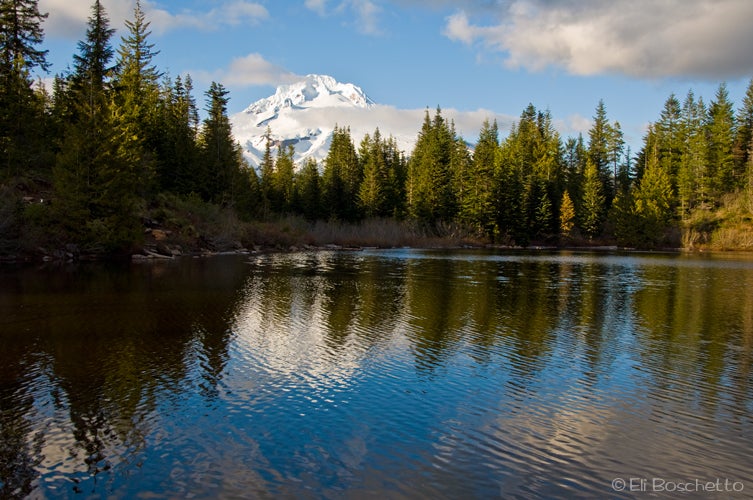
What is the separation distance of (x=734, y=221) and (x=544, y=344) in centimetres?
7733

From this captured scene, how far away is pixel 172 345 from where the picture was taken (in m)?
13.0

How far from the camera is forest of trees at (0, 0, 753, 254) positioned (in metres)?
36.8

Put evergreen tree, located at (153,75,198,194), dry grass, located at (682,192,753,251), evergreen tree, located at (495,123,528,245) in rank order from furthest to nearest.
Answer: evergreen tree, located at (495,123,528,245)
dry grass, located at (682,192,753,251)
evergreen tree, located at (153,75,198,194)

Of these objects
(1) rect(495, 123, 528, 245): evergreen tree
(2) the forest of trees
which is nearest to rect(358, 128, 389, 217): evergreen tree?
(2) the forest of trees

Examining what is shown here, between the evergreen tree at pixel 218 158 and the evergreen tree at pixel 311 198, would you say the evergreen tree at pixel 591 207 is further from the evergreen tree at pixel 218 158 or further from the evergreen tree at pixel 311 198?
the evergreen tree at pixel 218 158

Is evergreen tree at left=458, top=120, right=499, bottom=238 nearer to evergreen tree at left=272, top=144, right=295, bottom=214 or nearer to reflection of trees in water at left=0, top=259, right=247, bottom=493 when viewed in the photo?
evergreen tree at left=272, top=144, right=295, bottom=214

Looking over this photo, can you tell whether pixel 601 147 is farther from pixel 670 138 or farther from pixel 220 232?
pixel 220 232

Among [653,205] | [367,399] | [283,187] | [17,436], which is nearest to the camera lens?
[17,436]

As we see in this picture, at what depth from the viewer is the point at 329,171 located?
105062 millimetres

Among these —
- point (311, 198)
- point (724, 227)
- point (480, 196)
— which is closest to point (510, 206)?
point (480, 196)

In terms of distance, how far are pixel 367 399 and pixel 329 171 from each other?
9776cm

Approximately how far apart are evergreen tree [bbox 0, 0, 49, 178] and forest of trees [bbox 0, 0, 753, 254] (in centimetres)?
13

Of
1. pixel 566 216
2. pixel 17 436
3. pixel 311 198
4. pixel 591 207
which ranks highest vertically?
pixel 311 198

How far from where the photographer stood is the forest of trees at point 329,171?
3675 cm
